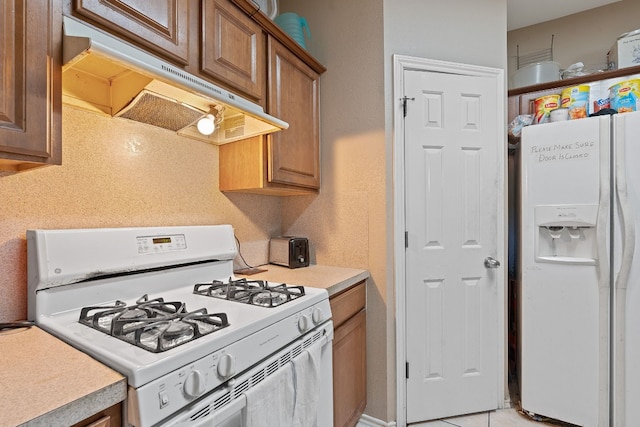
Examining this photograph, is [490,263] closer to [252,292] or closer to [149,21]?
[252,292]

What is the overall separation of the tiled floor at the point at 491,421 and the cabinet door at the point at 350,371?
0.42 metres

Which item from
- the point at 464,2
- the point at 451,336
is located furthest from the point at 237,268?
the point at 464,2

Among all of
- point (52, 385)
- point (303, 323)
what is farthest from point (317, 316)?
point (52, 385)

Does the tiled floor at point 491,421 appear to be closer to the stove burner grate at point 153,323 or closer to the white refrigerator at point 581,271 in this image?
the white refrigerator at point 581,271

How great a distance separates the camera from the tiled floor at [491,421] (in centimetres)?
180

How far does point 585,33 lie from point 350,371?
2.93m

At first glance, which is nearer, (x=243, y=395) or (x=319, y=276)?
(x=243, y=395)

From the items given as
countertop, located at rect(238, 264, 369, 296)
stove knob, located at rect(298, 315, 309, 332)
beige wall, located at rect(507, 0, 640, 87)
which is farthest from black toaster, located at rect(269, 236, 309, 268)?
beige wall, located at rect(507, 0, 640, 87)

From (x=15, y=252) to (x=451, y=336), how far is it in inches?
79.6

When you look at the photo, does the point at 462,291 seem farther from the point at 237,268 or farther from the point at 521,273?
the point at 237,268

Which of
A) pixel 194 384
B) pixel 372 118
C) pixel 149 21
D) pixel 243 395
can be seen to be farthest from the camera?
pixel 372 118

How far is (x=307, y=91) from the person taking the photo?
1.89 m

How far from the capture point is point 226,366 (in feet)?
2.70

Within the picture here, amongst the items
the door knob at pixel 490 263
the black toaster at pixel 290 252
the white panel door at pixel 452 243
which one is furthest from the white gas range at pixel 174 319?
the door knob at pixel 490 263
